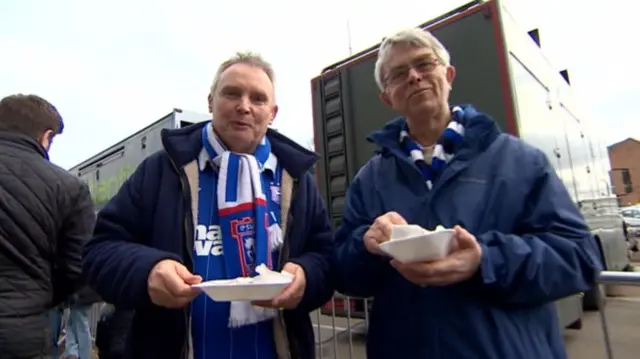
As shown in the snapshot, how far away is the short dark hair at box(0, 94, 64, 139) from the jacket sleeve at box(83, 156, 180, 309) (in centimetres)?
101

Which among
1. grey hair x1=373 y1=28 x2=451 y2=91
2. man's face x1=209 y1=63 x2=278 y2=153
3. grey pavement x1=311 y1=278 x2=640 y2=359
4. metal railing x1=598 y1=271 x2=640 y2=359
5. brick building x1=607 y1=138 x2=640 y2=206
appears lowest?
grey pavement x1=311 y1=278 x2=640 y2=359

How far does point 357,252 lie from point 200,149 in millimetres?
699

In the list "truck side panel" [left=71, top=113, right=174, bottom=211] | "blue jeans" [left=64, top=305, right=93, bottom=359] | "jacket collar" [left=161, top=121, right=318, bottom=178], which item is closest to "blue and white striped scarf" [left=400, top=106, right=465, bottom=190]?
"jacket collar" [left=161, top=121, right=318, bottom=178]

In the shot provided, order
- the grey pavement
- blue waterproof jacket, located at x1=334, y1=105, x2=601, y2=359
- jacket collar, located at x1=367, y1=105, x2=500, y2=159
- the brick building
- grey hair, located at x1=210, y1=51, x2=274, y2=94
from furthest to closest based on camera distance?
1. the brick building
2. the grey pavement
3. grey hair, located at x1=210, y1=51, x2=274, y2=94
4. jacket collar, located at x1=367, y1=105, x2=500, y2=159
5. blue waterproof jacket, located at x1=334, y1=105, x2=601, y2=359

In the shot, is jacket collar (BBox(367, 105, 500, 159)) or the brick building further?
the brick building

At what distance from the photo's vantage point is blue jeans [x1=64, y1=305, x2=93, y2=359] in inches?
129

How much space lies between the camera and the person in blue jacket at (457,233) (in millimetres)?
1033

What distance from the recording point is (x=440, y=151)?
133 centimetres

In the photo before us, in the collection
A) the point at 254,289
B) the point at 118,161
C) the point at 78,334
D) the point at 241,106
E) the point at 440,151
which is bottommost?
the point at 78,334

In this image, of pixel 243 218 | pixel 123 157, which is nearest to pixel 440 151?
pixel 243 218

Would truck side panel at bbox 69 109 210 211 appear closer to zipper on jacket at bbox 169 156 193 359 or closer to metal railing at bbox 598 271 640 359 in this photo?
zipper on jacket at bbox 169 156 193 359

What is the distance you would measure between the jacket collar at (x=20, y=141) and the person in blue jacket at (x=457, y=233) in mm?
1599

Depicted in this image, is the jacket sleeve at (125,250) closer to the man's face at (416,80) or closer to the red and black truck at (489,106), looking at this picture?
the man's face at (416,80)

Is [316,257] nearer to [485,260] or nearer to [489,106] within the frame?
[485,260]
